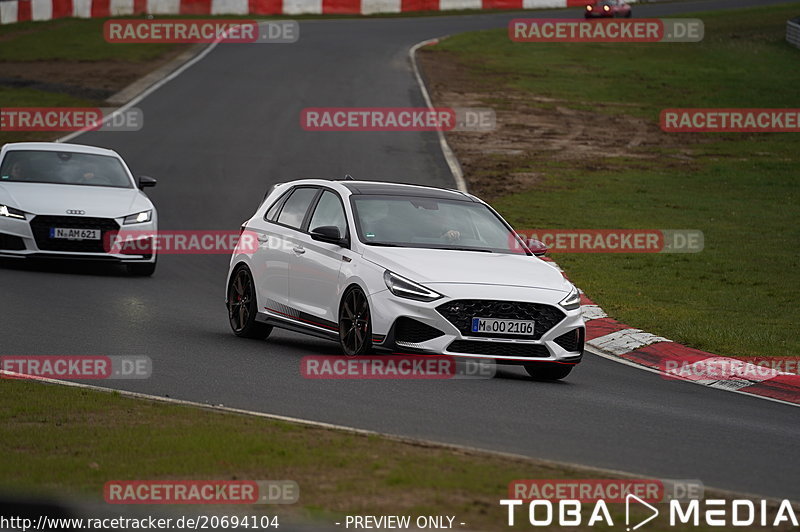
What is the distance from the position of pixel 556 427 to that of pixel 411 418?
90 cm

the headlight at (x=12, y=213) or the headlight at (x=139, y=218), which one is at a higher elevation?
the headlight at (x=12, y=213)

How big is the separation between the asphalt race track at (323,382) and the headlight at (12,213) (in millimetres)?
697

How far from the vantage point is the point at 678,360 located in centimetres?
1275

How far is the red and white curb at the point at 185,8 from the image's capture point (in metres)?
53.2

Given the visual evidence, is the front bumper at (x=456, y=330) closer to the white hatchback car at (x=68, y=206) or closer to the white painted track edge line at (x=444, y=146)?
the white hatchback car at (x=68, y=206)

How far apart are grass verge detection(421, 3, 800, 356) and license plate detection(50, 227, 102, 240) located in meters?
6.05

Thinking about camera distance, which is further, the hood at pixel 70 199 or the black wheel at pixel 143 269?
the black wheel at pixel 143 269

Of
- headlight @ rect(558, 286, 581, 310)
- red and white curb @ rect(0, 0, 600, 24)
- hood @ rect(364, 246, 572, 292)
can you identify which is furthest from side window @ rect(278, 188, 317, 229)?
red and white curb @ rect(0, 0, 600, 24)

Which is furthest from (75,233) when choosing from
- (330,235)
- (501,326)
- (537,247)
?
(501,326)

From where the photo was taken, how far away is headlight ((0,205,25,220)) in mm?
17312

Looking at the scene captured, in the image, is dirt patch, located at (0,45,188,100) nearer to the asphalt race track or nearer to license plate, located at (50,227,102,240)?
the asphalt race track

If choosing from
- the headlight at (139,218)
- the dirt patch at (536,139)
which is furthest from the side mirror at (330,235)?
the dirt patch at (536,139)

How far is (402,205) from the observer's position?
1230 cm

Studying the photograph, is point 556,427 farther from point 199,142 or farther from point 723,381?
point 199,142
